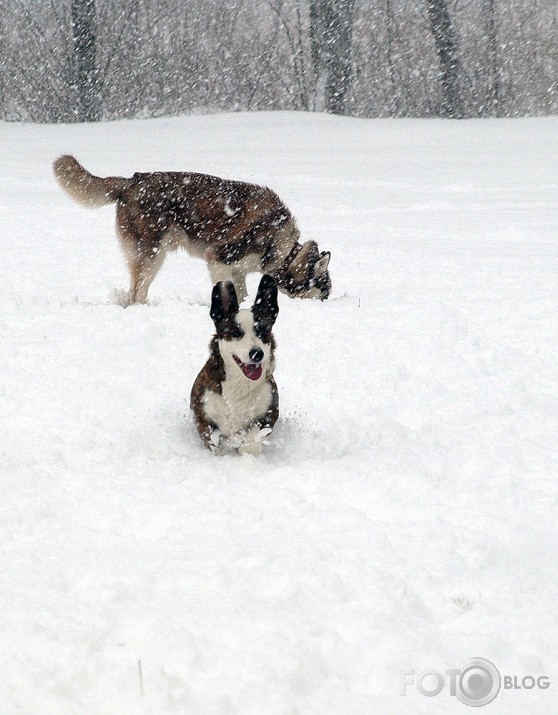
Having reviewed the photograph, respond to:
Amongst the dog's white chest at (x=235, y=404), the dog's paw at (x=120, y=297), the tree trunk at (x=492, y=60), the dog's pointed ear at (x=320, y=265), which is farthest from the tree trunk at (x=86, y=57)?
the dog's white chest at (x=235, y=404)

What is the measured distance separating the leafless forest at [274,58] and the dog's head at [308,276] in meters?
14.1

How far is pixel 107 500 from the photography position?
12.7ft

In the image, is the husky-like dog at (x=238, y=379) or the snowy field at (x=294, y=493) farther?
the husky-like dog at (x=238, y=379)

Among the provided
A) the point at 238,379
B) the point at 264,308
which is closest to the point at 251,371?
the point at 238,379

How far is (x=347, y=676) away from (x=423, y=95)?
21.4 metres

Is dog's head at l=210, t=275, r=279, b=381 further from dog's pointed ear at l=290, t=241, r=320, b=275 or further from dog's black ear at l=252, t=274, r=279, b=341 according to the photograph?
dog's pointed ear at l=290, t=241, r=320, b=275

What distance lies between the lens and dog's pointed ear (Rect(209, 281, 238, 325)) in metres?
A: 4.57

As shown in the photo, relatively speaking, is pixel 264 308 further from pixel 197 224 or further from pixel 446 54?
pixel 446 54

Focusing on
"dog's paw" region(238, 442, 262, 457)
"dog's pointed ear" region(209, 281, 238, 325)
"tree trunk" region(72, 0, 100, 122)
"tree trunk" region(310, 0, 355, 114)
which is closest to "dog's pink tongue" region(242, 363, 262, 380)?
"dog's pointed ear" region(209, 281, 238, 325)

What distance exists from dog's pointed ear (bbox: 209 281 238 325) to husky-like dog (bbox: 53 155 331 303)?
349 cm

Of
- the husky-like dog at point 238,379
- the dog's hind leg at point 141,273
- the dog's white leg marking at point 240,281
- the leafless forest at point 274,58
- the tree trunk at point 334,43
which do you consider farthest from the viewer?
the leafless forest at point 274,58

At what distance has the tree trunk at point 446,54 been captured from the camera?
1989 centimetres

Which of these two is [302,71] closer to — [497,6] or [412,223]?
[497,6]

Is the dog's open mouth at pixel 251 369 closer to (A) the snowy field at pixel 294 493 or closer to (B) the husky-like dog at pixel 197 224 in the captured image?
(A) the snowy field at pixel 294 493
